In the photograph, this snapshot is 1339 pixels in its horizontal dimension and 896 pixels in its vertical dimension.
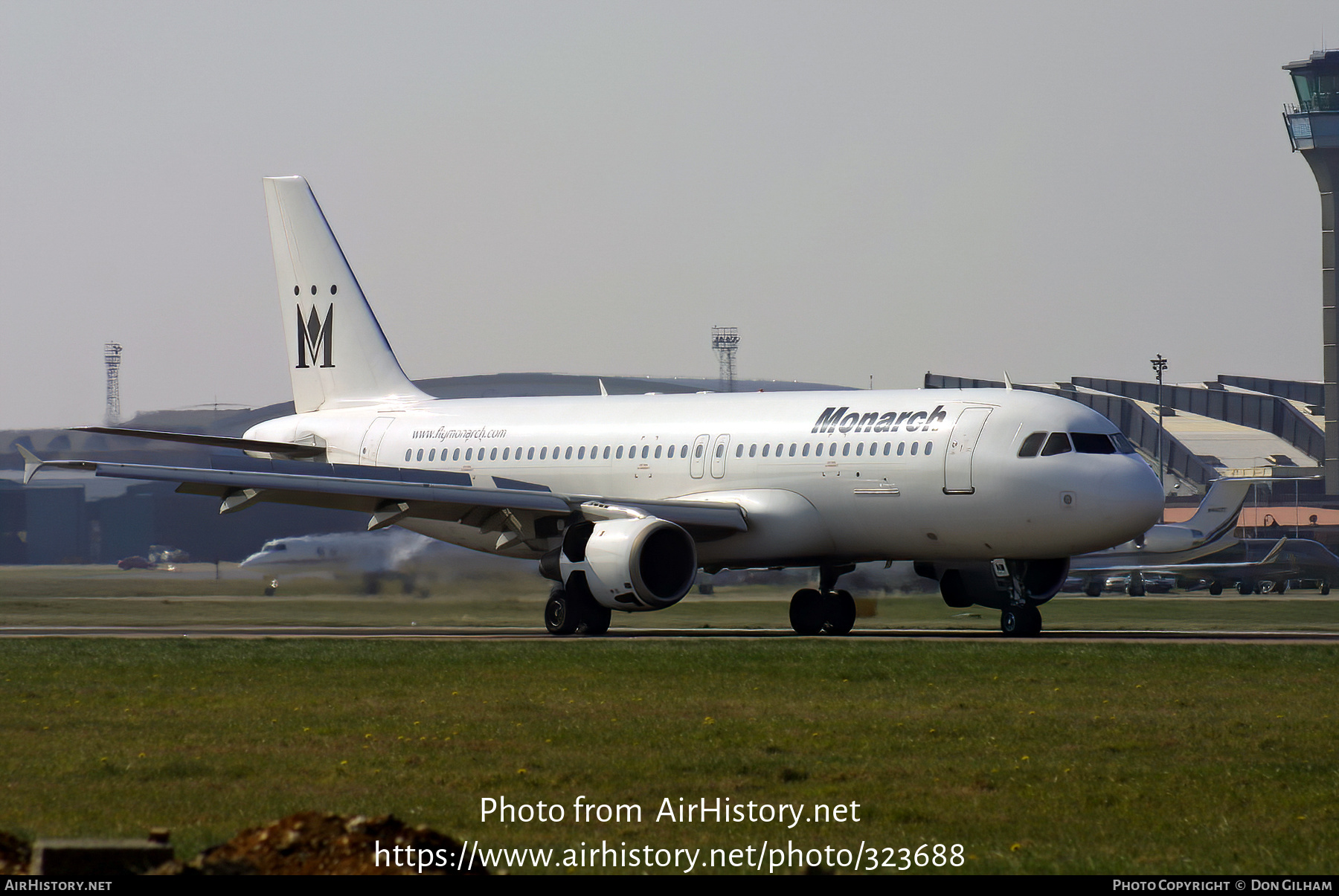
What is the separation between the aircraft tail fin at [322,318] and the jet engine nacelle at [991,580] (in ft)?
42.0

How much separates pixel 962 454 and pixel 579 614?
681 cm

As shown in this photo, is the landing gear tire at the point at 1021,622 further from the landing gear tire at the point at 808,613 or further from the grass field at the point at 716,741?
the landing gear tire at the point at 808,613

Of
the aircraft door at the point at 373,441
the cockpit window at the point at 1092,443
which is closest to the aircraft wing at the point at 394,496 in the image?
the aircraft door at the point at 373,441

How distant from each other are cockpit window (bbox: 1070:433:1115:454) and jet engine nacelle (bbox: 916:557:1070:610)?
80.3 inches

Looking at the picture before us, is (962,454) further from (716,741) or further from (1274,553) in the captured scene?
(1274,553)

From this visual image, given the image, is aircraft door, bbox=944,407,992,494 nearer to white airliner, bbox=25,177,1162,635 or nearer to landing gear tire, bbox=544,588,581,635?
white airliner, bbox=25,177,1162,635

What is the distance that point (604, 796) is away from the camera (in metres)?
11.4

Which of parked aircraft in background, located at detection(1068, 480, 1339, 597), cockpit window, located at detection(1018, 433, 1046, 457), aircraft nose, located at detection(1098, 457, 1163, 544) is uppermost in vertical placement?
cockpit window, located at detection(1018, 433, 1046, 457)

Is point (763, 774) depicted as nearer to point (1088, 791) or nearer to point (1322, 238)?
point (1088, 791)

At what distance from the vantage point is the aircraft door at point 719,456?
29.8 meters

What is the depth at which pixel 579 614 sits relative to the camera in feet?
93.3

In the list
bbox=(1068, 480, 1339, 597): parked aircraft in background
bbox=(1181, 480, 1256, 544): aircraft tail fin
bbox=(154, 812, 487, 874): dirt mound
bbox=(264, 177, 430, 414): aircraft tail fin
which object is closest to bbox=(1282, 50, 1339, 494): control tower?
bbox=(1068, 480, 1339, 597): parked aircraft in background

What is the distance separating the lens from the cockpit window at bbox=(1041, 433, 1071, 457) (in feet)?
86.4

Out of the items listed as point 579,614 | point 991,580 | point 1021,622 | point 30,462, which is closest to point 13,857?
point 579,614
